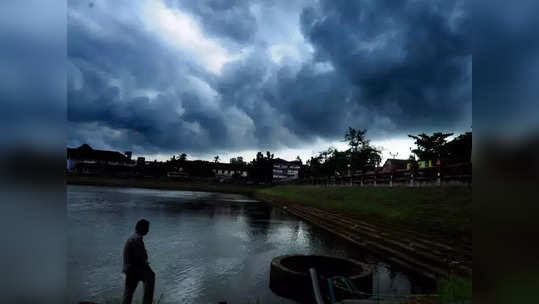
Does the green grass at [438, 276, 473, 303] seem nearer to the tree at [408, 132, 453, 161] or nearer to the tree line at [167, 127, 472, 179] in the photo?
the tree line at [167, 127, 472, 179]

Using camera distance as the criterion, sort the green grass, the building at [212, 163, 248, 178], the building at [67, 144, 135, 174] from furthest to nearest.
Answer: the building at [212, 163, 248, 178] → the building at [67, 144, 135, 174] → the green grass

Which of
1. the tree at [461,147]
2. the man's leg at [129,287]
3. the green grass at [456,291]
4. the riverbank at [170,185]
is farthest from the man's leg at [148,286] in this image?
the riverbank at [170,185]

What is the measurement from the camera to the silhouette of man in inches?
254

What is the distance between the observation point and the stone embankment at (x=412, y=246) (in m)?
10.2

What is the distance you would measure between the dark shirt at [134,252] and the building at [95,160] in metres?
99.8

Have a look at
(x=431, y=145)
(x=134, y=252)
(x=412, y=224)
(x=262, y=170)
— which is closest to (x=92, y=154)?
(x=262, y=170)

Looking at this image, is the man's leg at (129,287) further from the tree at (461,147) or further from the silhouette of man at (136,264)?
the tree at (461,147)

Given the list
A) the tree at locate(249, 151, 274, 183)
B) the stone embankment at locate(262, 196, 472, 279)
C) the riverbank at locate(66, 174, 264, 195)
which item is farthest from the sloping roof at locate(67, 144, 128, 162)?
the stone embankment at locate(262, 196, 472, 279)

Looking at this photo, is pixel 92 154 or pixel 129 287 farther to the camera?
pixel 92 154

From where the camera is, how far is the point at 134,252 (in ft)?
21.3

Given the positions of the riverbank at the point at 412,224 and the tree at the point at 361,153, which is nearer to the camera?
the riverbank at the point at 412,224

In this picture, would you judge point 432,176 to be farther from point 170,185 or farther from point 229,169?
point 229,169

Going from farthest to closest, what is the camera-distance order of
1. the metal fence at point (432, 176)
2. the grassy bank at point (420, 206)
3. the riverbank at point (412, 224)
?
the metal fence at point (432, 176) → the grassy bank at point (420, 206) → the riverbank at point (412, 224)

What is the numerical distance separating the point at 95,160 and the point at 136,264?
399ft
